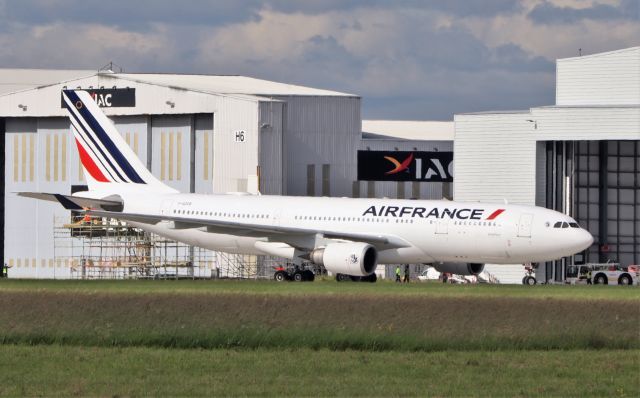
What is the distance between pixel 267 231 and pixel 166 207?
24.4 feet

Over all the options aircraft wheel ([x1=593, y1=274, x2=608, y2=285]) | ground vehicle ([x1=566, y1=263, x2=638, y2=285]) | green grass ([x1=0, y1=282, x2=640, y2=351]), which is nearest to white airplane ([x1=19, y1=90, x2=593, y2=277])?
aircraft wheel ([x1=593, y1=274, x2=608, y2=285])

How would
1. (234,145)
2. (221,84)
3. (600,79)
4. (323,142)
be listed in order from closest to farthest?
(600,79)
(234,145)
(323,142)
(221,84)

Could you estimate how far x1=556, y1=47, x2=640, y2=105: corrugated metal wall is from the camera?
77.9m

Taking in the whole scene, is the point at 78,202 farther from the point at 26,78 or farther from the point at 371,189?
the point at 26,78

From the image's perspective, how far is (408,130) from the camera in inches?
4220

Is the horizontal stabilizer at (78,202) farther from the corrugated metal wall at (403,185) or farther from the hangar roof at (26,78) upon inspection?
the hangar roof at (26,78)

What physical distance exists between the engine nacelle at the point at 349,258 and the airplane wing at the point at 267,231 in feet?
5.06

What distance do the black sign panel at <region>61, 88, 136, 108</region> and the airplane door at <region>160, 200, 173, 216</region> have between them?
26228 millimetres

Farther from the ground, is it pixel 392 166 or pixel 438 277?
pixel 392 166

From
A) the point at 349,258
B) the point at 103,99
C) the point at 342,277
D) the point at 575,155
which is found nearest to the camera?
the point at 349,258

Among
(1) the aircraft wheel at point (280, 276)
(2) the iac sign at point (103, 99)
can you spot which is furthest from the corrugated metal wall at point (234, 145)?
(1) the aircraft wheel at point (280, 276)

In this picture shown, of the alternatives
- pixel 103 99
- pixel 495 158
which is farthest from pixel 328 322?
pixel 103 99

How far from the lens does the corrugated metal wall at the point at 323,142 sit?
89.2 m

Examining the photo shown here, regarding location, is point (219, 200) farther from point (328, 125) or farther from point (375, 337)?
point (375, 337)
